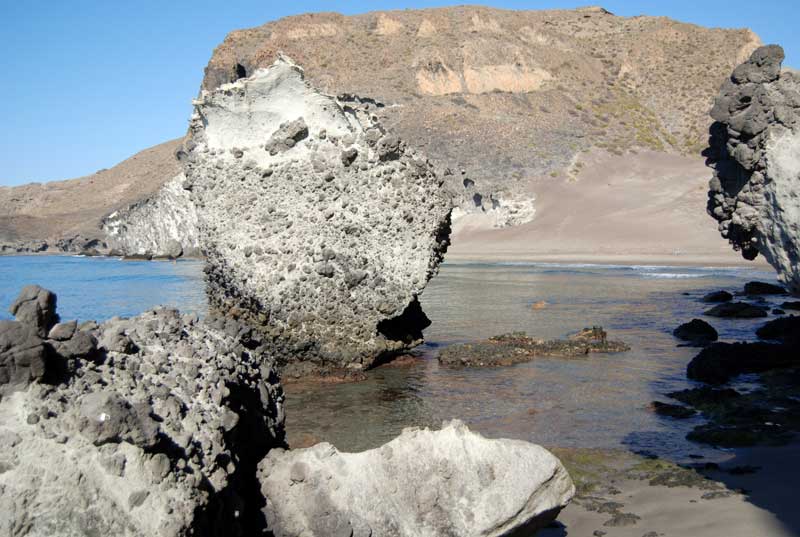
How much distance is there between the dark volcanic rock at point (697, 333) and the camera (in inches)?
530

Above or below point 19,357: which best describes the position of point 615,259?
below

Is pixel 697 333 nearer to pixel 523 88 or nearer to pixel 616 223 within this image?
pixel 616 223

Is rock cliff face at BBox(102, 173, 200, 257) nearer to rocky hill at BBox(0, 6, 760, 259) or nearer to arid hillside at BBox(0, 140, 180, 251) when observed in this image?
arid hillside at BBox(0, 140, 180, 251)

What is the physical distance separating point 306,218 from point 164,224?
66.1m

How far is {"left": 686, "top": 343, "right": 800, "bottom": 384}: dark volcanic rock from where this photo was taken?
1005cm

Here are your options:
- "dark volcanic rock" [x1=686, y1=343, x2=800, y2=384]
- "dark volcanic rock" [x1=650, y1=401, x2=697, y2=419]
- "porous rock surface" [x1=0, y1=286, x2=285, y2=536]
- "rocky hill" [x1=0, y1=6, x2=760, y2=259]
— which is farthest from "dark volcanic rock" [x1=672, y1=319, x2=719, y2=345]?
"rocky hill" [x1=0, y1=6, x2=760, y2=259]

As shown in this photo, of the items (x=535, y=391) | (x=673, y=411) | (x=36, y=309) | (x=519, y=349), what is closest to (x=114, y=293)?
(x=519, y=349)

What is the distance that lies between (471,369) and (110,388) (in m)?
8.40

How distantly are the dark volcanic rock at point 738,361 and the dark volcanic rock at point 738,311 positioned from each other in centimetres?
625

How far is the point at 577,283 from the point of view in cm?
2809

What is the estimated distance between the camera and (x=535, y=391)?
9828mm


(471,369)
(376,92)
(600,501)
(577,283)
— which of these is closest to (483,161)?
(376,92)

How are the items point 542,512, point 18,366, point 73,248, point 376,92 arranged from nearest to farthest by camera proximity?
point 18,366 < point 542,512 < point 376,92 < point 73,248

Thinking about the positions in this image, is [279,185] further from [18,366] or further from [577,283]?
[577,283]
